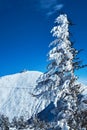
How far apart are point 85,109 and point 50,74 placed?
10.1 ft

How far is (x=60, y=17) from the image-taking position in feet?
74.1

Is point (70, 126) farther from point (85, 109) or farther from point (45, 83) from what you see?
point (45, 83)

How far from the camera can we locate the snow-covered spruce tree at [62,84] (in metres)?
21.2

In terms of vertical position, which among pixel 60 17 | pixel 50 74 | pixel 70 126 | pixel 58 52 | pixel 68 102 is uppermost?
pixel 60 17

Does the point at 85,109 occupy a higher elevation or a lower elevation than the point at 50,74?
lower

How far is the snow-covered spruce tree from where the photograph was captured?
21156mm

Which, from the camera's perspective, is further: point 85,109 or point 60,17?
point 60,17

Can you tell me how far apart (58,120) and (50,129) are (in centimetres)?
140

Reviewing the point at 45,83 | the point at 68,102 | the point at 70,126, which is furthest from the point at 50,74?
the point at 70,126

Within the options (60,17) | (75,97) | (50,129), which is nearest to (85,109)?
(75,97)

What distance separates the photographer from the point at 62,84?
69.7ft

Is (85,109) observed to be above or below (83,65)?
below

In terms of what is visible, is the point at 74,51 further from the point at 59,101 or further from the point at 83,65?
the point at 59,101

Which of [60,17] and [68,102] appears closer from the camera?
[68,102]
